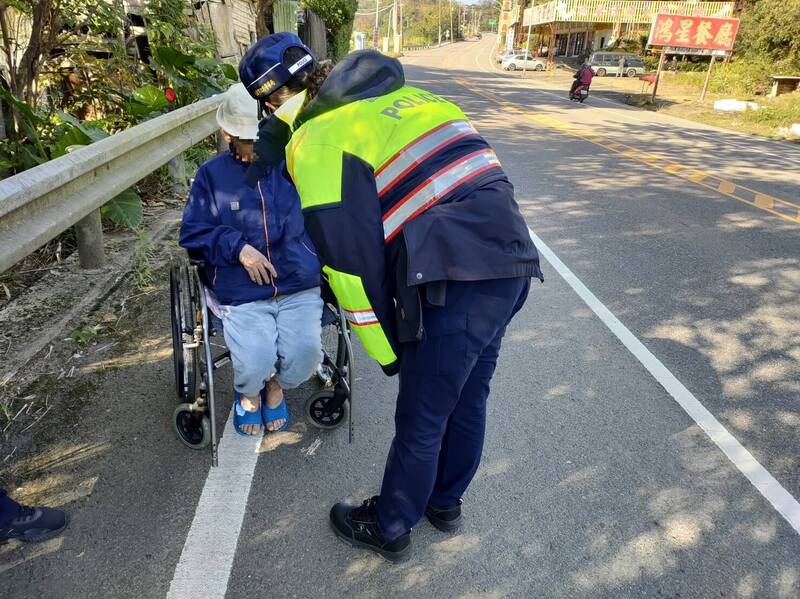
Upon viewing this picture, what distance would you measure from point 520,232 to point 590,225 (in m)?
5.16

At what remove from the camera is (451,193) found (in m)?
1.76

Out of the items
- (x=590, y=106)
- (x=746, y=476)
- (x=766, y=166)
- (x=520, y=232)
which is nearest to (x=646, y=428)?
(x=746, y=476)

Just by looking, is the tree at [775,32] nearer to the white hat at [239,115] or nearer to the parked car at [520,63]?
the parked car at [520,63]

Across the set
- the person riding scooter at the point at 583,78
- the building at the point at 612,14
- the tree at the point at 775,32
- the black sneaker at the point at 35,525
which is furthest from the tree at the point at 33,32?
the building at the point at 612,14

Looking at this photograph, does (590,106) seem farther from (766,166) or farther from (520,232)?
(520,232)

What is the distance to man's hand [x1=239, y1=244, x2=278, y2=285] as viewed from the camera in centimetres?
274

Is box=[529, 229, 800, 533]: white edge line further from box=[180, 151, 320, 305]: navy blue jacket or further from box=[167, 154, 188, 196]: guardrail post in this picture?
box=[167, 154, 188, 196]: guardrail post

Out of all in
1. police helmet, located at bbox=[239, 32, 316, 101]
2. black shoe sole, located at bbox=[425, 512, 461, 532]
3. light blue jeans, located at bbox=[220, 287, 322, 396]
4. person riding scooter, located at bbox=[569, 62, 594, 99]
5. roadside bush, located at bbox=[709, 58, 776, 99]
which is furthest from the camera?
roadside bush, located at bbox=[709, 58, 776, 99]

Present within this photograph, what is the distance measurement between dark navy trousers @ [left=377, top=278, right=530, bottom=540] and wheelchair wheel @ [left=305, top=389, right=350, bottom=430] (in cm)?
72

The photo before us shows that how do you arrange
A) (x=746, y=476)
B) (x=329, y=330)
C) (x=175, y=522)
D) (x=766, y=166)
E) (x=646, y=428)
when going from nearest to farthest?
1. (x=175, y=522)
2. (x=746, y=476)
3. (x=646, y=428)
4. (x=329, y=330)
5. (x=766, y=166)

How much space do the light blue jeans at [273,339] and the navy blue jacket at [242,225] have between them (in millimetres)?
67

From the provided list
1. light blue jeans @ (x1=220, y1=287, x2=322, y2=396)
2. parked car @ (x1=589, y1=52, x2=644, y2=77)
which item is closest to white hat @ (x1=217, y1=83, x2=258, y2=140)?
light blue jeans @ (x1=220, y1=287, x2=322, y2=396)

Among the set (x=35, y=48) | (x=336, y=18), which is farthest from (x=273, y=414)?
(x=336, y=18)

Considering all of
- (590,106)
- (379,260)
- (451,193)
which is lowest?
(590,106)
